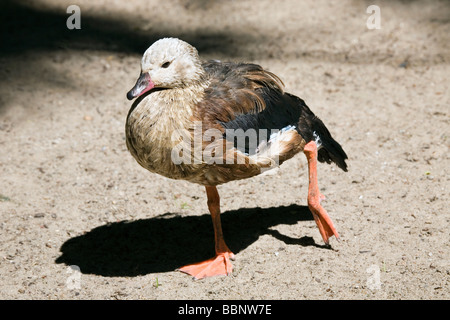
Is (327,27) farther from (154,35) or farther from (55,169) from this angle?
(55,169)

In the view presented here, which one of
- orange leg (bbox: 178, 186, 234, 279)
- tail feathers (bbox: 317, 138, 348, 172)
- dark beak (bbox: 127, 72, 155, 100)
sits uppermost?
dark beak (bbox: 127, 72, 155, 100)

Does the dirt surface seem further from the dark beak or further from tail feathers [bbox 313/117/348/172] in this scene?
the dark beak

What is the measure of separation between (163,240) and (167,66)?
1620 mm

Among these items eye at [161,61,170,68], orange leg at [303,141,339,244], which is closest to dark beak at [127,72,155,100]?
eye at [161,61,170,68]

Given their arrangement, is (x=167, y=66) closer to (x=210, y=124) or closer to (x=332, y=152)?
(x=210, y=124)

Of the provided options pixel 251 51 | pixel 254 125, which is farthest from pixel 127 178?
pixel 251 51

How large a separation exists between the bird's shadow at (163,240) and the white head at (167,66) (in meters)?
1.46

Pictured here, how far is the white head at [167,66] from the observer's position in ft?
13.5

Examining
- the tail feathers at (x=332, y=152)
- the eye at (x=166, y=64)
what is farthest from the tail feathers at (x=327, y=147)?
the eye at (x=166, y=64)

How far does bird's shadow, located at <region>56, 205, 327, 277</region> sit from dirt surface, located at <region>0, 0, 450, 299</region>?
0.02 metres

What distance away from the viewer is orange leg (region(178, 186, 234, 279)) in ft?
15.1

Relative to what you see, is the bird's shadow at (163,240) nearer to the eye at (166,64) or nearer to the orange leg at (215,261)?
the orange leg at (215,261)

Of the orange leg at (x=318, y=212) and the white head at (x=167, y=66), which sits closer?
the white head at (x=167, y=66)

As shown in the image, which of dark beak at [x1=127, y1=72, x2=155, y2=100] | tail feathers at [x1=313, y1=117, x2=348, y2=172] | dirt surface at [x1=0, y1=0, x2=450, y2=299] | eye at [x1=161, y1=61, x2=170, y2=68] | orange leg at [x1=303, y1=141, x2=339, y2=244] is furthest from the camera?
tail feathers at [x1=313, y1=117, x2=348, y2=172]
